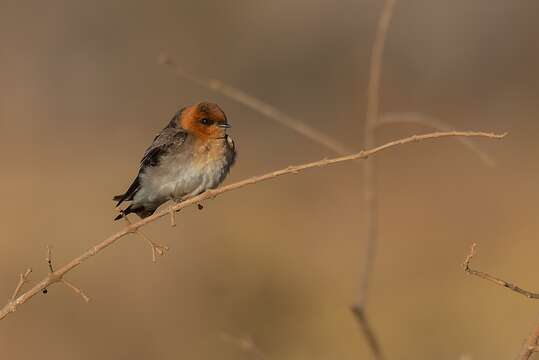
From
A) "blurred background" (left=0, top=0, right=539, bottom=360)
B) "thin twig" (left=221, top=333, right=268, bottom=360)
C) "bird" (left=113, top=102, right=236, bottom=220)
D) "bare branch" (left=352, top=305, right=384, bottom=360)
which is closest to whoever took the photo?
"bare branch" (left=352, top=305, right=384, bottom=360)

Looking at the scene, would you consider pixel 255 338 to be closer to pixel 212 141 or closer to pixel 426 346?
pixel 426 346

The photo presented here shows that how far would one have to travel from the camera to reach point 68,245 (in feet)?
40.9

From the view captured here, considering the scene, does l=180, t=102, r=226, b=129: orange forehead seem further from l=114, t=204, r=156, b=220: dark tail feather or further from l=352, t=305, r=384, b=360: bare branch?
l=352, t=305, r=384, b=360: bare branch

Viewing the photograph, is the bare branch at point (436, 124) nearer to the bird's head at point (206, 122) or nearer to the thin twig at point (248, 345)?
the thin twig at point (248, 345)

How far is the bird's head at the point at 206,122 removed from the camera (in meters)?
5.34

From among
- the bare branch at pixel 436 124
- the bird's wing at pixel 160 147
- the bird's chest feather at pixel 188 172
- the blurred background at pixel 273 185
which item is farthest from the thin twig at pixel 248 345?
the bird's wing at pixel 160 147

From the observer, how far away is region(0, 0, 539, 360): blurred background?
1062 centimetres

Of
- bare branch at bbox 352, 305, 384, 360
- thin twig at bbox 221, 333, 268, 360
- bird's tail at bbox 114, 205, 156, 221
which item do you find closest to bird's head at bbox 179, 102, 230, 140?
bird's tail at bbox 114, 205, 156, 221

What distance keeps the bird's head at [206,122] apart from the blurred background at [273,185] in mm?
1344

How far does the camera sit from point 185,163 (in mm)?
5266

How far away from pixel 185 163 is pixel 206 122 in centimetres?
26

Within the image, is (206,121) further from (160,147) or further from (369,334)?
(369,334)

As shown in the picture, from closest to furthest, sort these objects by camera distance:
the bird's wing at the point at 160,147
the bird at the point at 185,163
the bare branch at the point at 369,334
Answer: the bare branch at the point at 369,334 < the bird at the point at 185,163 < the bird's wing at the point at 160,147

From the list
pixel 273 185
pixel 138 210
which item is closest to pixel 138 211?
pixel 138 210
